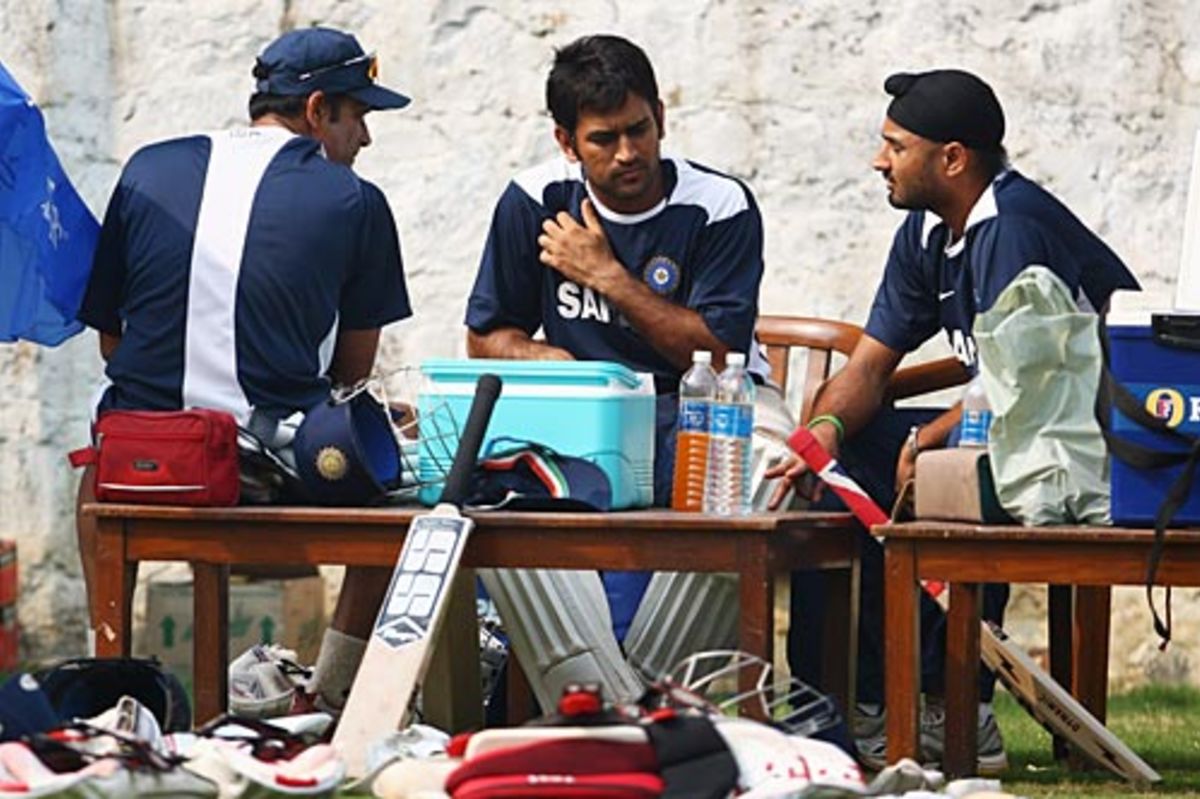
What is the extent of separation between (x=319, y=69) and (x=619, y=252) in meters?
0.72

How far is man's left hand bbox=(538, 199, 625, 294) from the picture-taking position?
255 inches

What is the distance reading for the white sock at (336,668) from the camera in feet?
20.4

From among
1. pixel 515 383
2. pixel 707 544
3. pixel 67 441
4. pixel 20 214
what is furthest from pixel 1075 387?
pixel 67 441

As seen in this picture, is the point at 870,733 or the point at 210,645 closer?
the point at 210,645

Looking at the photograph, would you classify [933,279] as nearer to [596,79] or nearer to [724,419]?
[596,79]

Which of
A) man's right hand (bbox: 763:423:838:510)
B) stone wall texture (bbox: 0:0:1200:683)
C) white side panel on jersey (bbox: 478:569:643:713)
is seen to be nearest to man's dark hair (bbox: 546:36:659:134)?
man's right hand (bbox: 763:423:838:510)

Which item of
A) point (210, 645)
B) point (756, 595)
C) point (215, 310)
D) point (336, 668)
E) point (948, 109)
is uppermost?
point (948, 109)

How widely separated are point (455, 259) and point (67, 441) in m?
1.21

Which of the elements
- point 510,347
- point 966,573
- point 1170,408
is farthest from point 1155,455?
point 510,347

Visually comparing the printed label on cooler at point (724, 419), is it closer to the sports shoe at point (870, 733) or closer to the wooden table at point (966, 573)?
the wooden table at point (966, 573)

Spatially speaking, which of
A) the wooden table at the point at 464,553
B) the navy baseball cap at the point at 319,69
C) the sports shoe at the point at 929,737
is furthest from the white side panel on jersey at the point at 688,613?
the navy baseball cap at the point at 319,69

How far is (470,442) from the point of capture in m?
5.67

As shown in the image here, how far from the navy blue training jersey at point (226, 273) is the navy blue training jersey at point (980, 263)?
3.78 ft

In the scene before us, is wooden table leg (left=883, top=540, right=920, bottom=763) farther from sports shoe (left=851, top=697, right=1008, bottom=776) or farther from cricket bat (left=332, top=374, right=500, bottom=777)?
cricket bat (left=332, top=374, right=500, bottom=777)
